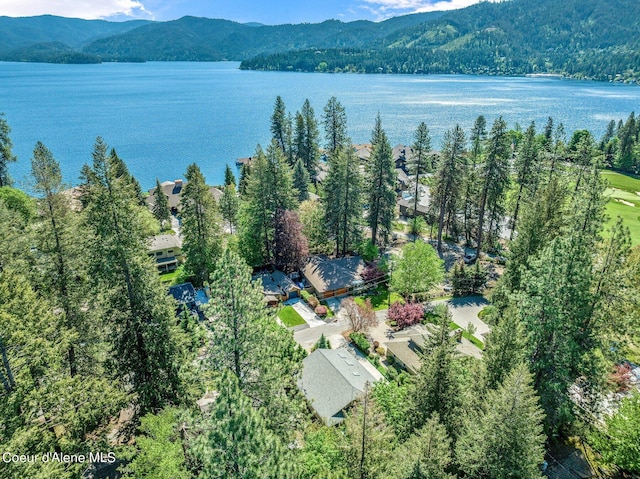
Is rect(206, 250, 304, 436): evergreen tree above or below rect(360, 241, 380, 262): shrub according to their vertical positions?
above

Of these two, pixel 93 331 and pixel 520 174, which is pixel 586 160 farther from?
pixel 93 331

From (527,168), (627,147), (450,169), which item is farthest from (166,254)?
(627,147)

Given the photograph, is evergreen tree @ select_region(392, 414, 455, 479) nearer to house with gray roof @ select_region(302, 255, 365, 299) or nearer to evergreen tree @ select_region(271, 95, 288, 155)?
house with gray roof @ select_region(302, 255, 365, 299)

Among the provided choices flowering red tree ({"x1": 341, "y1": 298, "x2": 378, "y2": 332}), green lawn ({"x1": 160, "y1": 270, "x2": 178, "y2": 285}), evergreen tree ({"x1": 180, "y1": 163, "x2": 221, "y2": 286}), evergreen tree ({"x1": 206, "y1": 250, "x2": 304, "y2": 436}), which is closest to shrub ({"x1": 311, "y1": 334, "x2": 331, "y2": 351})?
flowering red tree ({"x1": 341, "y1": 298, "x2": 378, "y2": 332})

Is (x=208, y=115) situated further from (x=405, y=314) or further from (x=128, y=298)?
(x=128, y=298)

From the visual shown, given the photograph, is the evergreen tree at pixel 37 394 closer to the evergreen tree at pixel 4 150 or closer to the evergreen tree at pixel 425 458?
the evergreen tree at pixel 425 458

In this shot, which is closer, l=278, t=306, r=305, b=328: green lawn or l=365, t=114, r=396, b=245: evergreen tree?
l=278, t=306, r=305, b=328: green lawn

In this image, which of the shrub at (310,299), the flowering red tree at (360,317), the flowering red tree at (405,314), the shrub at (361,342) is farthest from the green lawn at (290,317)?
the flowering red tree at (405,314)
